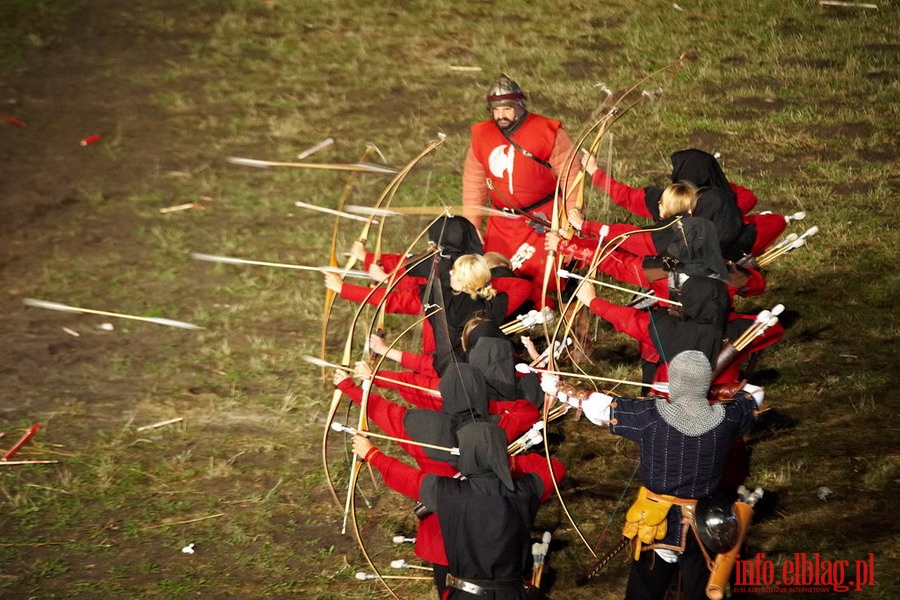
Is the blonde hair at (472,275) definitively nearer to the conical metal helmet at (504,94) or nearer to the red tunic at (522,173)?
the red tunic at (522,173)

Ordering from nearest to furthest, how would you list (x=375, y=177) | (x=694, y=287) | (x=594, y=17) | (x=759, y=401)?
(x=759, y=401) < (x=694, y=287) < (x=375, y=177) < (x=594, y=17)

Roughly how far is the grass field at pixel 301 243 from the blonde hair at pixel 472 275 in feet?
4.96

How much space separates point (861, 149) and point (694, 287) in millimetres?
6157

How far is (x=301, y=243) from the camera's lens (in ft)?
32.6

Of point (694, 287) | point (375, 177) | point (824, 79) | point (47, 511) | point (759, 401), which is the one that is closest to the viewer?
point (759, 401)

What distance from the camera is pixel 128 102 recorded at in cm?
1266

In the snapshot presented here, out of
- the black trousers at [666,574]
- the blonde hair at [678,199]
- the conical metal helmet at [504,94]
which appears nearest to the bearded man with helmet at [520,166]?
the conical metal helmet at [504,94]

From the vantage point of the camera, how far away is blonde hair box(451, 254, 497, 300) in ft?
19.6

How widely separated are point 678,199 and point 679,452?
1.96 meters

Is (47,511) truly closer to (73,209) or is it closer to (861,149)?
(73,209)

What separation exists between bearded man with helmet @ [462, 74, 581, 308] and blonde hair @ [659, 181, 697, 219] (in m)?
0.99

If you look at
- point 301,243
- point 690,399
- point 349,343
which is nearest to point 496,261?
point 349,343

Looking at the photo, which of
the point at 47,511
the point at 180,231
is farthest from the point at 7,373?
the point at 180,231

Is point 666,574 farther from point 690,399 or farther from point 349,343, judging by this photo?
point 349,343
